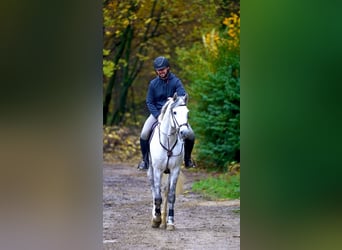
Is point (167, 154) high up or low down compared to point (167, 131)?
down

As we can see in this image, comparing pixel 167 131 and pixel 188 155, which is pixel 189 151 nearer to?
pixel 188 155

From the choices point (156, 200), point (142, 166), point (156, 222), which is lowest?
point (156, 222)

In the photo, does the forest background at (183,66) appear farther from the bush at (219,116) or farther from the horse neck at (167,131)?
the horse neck at (167,131)

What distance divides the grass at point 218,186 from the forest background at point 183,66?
9 centimetres

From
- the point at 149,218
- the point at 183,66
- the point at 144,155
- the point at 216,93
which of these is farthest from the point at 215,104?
the point at 149,218

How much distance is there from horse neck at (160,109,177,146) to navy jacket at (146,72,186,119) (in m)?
0.07

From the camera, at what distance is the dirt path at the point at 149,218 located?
406 centimetres

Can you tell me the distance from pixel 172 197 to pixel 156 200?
0.11 meters

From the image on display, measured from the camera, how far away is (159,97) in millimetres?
4160

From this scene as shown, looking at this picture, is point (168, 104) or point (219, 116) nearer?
point (168, 104)

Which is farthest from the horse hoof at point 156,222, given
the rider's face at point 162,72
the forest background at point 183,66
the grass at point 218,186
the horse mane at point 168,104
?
the rider's face at point 162,72
